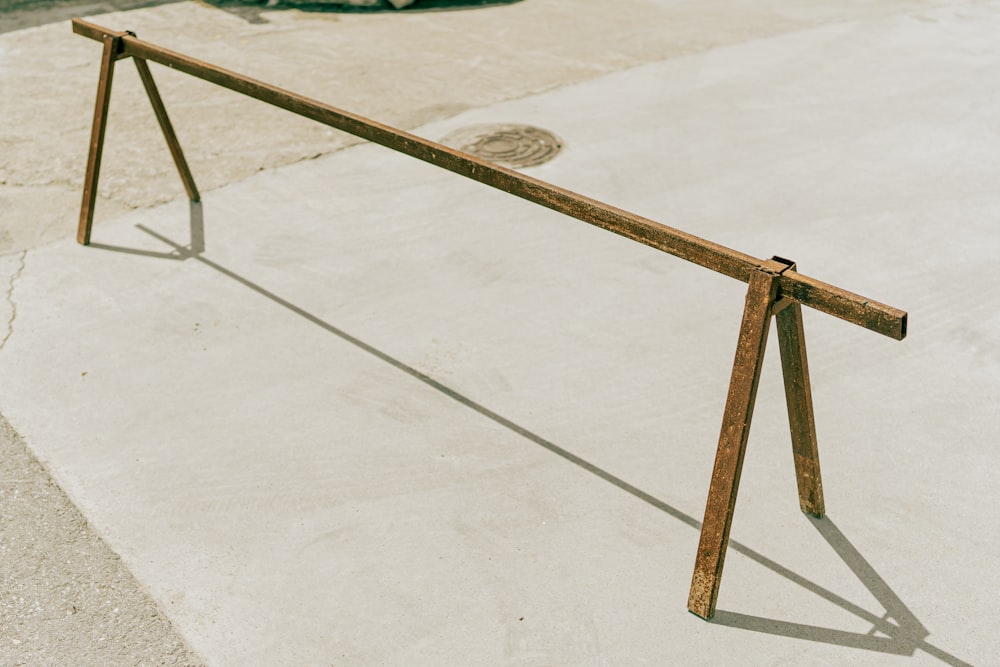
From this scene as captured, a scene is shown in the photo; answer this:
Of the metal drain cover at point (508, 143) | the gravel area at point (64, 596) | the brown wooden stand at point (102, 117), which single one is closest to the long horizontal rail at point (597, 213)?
the brown wooden stand at point (102, 117)

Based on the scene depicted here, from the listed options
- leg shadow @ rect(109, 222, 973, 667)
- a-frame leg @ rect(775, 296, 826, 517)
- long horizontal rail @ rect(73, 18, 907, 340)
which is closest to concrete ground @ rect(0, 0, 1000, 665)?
leg shadow @ rect(109, 222, 973, 667)

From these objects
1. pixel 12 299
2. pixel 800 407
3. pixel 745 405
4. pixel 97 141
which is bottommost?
pixel 12 299

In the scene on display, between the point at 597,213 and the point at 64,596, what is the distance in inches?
81.1

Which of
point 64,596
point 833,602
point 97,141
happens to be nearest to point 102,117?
point 97,141

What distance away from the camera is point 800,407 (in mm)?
2705

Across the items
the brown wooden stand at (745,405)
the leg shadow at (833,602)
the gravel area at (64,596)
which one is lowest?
the gravel area at (64,596)

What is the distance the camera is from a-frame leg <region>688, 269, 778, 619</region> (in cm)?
238

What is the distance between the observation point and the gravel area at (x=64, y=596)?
8.32 feet

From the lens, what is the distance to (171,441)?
131 inches

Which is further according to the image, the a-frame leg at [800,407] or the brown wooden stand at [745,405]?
the a-frame leg at [800,407]

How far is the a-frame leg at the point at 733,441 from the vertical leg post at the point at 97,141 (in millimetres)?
3511

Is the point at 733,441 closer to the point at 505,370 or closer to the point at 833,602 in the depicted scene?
the point at 833,602

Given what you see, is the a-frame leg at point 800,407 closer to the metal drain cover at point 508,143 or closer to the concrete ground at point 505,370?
the concrete ground at point 505,370

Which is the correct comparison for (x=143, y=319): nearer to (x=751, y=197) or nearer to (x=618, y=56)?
(x=751, y=197)
